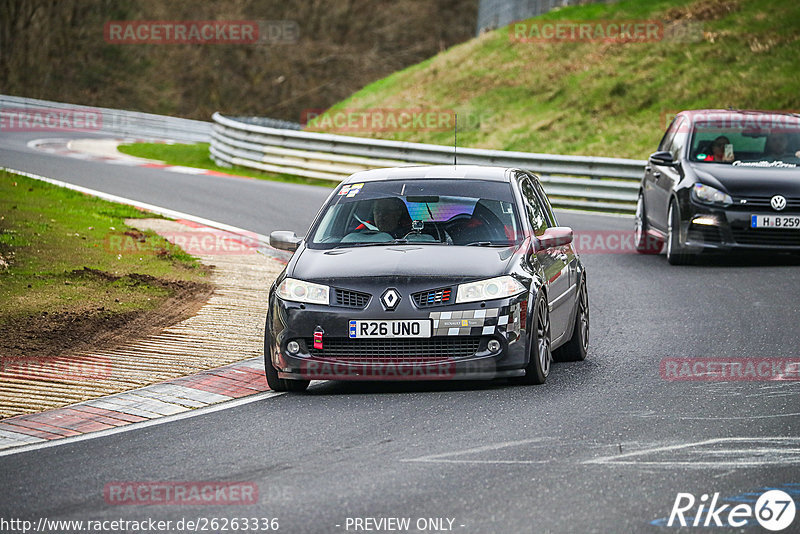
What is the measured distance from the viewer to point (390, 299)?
841cm

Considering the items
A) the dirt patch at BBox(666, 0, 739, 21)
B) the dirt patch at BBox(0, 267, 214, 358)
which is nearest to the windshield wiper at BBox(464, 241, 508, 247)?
the dirt patch at BBox(0, 267, 214, 358)

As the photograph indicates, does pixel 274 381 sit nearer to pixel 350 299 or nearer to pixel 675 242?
pixel 350 299

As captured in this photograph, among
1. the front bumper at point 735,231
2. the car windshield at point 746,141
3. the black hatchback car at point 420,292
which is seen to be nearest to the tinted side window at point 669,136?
the car windshield at point 746,141

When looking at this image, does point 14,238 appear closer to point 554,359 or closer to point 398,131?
point 554,359

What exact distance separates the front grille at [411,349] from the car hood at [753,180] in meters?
7.52

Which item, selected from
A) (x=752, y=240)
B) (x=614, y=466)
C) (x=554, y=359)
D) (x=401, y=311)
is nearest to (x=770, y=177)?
(x=752, y=240)

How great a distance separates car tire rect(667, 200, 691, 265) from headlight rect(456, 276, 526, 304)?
24.3 feet

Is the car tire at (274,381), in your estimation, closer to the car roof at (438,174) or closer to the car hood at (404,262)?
the car hood at (404,262)

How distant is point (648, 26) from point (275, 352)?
2951 cm

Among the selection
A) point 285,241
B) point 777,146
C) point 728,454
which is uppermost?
point 777,146

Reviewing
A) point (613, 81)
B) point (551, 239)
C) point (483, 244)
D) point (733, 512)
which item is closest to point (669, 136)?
point (551, 239)

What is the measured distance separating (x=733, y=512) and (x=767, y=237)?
9.80 m

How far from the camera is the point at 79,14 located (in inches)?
2480

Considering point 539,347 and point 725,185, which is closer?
point 539,347
